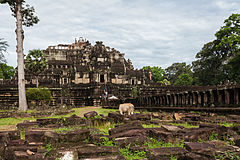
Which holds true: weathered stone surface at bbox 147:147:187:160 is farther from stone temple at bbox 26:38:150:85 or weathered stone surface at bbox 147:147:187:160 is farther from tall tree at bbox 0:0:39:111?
stone temple at bbox 26:38:150:85

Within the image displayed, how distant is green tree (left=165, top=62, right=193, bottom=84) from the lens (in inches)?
3620

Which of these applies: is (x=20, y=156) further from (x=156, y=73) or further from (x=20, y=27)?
(x=156, y=73)

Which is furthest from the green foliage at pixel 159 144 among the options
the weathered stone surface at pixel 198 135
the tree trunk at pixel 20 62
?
the tree trunk at pixel 20 62

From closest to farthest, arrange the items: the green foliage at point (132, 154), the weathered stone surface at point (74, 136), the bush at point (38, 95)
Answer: the green foliage at point (132, 154) < the weathered stone surface at point (74, 136) < the bush at point (38, 95)

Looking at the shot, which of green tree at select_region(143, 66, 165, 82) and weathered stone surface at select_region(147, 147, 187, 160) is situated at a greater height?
green tree at select_region(143, 66, 165, 82)

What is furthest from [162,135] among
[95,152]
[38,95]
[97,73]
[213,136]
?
[97,73]

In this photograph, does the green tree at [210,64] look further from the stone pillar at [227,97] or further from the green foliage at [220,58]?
the stone pillar at [227,97]

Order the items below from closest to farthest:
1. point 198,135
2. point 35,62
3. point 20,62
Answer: point 198,135, point 20,62, point 35,62

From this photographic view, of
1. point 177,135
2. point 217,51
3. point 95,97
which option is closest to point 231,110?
point 177,135

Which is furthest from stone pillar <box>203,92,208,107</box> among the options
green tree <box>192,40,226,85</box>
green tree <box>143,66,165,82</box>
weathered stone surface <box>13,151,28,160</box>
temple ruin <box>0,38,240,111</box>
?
green tree <box>143,66,165,82</box>

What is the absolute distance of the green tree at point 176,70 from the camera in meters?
91.9

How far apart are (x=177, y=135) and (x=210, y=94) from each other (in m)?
8.23

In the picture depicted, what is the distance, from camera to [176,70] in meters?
94.4

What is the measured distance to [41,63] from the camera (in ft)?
138
